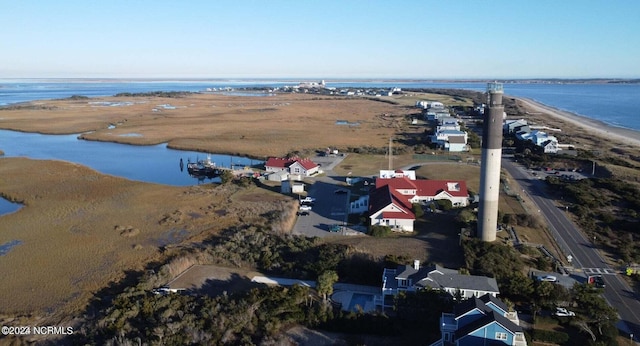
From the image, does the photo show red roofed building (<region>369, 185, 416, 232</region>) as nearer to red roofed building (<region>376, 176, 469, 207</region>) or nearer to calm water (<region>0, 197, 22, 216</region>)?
red roofed building (<region>376, 176, 469, 207</region>)

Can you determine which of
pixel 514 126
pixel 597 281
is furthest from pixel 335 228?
pixel 514 126

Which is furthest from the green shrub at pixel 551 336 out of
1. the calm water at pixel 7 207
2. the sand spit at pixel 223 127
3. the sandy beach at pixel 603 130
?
the sandy beach at pixel 603 130

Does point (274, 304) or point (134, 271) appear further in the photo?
point (134, 271)

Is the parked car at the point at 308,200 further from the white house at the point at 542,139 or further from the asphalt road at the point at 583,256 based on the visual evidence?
the white house at the point at 542,139

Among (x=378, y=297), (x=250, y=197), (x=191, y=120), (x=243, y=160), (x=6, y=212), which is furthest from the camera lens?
(x=191, y=120)

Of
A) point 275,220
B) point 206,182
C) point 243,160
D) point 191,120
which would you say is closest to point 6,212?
point 206,182

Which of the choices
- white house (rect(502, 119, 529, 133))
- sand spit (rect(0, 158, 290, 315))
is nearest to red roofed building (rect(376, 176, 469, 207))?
sand spit (rect(0, 158, 290, 315))

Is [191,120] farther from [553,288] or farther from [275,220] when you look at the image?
[553,288]
